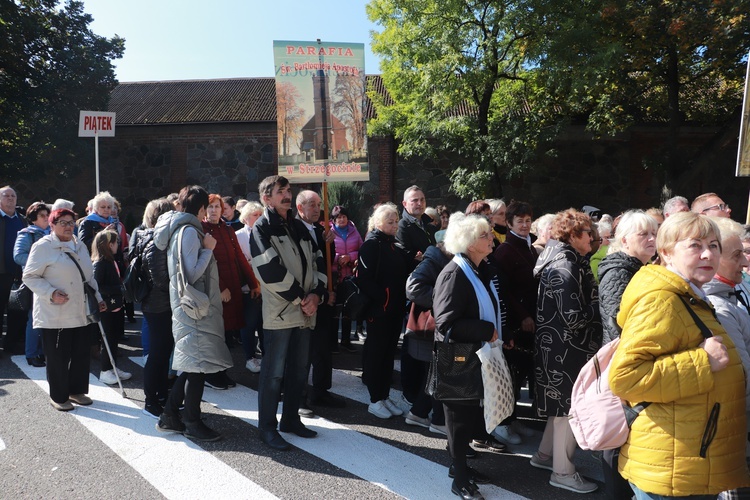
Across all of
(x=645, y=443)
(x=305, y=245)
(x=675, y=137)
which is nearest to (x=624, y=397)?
(x=645, y=443)

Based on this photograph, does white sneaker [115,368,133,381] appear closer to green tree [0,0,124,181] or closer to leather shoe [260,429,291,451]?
leather shoe [260,429,291,451]

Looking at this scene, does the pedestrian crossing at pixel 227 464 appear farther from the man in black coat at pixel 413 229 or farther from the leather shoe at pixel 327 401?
the man in black coat at pixel 413 229

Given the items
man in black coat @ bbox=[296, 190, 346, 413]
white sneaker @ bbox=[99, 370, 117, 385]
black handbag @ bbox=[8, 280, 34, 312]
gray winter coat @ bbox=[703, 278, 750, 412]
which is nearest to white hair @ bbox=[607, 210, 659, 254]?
gray winter coat @ bbox=[703, 278, 750, 412]

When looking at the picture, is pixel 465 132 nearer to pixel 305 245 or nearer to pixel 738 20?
pixel 738 20

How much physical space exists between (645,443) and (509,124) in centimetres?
1329

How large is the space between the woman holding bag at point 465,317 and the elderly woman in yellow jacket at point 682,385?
4.48ft

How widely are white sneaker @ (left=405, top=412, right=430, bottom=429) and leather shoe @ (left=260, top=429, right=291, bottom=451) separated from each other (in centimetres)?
117

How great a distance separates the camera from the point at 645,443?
7.95ft

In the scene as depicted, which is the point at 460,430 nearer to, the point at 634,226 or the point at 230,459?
the point at 634,226

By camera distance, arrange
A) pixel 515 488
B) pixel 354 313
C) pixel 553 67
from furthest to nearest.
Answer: pixel 553 67, pixel 354 313, pixel 515 488

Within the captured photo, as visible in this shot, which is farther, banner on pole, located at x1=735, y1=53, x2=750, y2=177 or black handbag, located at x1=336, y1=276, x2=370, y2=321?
banner on pole, located at x1=735, y1=53, x2=750, y2=177

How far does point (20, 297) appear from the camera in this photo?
6234 millimetres

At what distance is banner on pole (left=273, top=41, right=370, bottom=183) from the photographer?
5.73m

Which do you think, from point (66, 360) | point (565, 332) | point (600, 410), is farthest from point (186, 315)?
point (600, 410)
